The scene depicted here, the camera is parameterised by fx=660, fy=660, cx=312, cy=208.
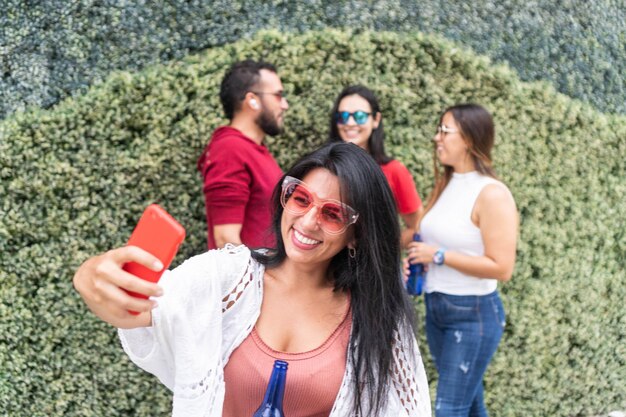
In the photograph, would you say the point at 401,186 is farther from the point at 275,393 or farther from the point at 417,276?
the point at 275,393

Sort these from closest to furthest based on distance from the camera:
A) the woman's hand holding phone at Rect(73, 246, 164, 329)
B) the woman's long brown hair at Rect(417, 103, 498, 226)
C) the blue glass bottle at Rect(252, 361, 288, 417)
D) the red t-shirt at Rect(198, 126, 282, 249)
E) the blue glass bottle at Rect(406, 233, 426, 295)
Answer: the woman's hand holding phone at Rect(73, 246, 164, 329) < the blue glass bottle at Rect(252, 361, 288, 417) < the red t-shirt at Rect(198, 126, 282, 249) < the woman's long brown hair at Rect(417, 103, 498, 226) < the blue glass bottle at Rect(406, 233, 426, 295)

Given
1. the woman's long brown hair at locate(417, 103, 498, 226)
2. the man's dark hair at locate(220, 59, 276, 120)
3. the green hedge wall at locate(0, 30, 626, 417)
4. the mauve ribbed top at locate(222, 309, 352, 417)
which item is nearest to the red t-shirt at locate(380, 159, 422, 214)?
the woman's long brown hair at locate(417, 103, 498, 226)

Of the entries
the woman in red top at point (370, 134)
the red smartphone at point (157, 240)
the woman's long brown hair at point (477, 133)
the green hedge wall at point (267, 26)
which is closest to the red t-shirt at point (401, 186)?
the woman in red top at point (370, 134)

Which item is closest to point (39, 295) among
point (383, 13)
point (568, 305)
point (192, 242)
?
point (192, 242)

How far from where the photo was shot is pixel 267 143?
410 centimetres

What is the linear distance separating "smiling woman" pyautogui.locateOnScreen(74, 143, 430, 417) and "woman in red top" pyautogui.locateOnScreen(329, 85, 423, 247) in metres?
1.59

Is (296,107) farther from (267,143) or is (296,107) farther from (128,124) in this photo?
(128,124)

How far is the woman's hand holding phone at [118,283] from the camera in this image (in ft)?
4.40

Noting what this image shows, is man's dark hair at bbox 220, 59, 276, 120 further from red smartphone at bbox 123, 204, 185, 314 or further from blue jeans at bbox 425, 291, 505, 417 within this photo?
red smartphone at bbox 123, 204, 185, 314

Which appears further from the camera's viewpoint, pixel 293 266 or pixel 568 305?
pixel 568 305

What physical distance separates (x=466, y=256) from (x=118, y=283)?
7.18 feet

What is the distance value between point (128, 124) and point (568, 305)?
347cm

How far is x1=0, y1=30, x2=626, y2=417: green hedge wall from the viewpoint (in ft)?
11.5

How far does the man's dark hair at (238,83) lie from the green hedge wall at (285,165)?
1.04 feet
